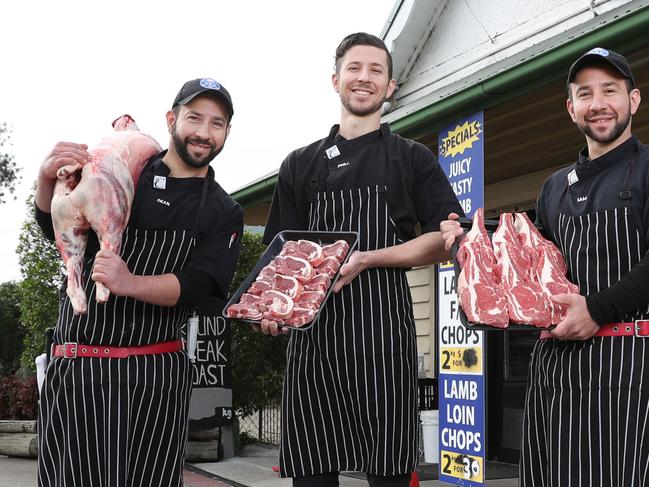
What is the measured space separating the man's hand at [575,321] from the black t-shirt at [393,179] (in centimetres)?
65

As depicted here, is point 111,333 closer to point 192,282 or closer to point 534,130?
point 192,282

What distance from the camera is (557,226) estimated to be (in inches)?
118

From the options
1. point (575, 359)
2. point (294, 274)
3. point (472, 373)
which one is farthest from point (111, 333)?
point (472, 373)

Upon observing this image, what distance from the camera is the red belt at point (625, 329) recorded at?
8.78 feet

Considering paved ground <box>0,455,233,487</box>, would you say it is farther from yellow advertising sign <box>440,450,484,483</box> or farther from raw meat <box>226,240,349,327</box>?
raw meat <box>226,240,349,327</box>

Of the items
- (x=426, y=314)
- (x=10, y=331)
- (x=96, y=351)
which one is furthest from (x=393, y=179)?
(x=10, y=331)

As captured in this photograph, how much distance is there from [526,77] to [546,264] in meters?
2.83

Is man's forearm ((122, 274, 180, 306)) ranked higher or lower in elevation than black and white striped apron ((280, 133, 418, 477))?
higher

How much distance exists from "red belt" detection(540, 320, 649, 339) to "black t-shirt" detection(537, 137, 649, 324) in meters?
0.03

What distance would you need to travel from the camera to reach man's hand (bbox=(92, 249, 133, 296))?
8.97 ft

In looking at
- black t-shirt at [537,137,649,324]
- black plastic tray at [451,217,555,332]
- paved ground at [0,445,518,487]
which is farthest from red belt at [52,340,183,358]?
paved ground at [0,445,518,487]

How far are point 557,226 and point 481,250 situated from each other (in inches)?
14.0

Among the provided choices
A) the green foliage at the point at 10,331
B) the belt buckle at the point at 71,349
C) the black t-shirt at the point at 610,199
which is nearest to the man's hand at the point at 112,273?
the belt buckle at the point at 71,349

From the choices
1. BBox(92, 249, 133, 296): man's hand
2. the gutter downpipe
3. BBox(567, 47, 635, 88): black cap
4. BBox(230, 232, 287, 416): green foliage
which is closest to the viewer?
BBox(92, 249, 133, 296): man's hand
